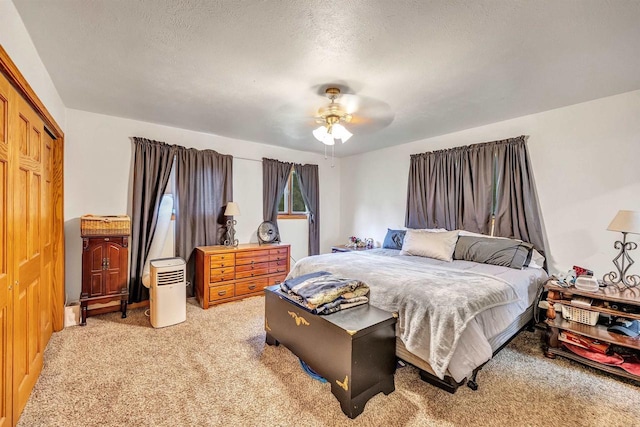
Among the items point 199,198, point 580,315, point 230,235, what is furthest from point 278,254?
point 580,315

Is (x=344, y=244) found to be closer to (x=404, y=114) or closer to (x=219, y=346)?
(x=404, y=114)

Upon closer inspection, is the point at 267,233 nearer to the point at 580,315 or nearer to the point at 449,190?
the point at 449,190

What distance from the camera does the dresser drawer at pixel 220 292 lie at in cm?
351

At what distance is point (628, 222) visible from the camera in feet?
7.32

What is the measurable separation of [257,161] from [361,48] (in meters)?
2.93

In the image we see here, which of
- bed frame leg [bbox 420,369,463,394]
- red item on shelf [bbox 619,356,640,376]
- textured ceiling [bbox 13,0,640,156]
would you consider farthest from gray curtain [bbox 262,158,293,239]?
red item on shelf [bbox 619,356,640,376]

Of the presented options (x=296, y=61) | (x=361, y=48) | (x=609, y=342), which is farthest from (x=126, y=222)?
(x=609, y=342)

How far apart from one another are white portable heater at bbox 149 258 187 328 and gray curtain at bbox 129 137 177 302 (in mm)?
565

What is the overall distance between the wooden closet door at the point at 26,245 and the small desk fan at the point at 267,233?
2503 mm

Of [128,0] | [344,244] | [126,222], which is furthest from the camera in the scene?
[344,244]

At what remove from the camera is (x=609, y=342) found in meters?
2.12

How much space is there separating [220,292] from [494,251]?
3.27 meters

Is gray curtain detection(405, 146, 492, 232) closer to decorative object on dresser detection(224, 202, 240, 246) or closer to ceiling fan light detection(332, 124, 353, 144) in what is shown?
ceiling fan light detection(332, 124, 353, 144)

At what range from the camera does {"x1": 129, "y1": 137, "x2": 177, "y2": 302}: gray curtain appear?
3424 mm
